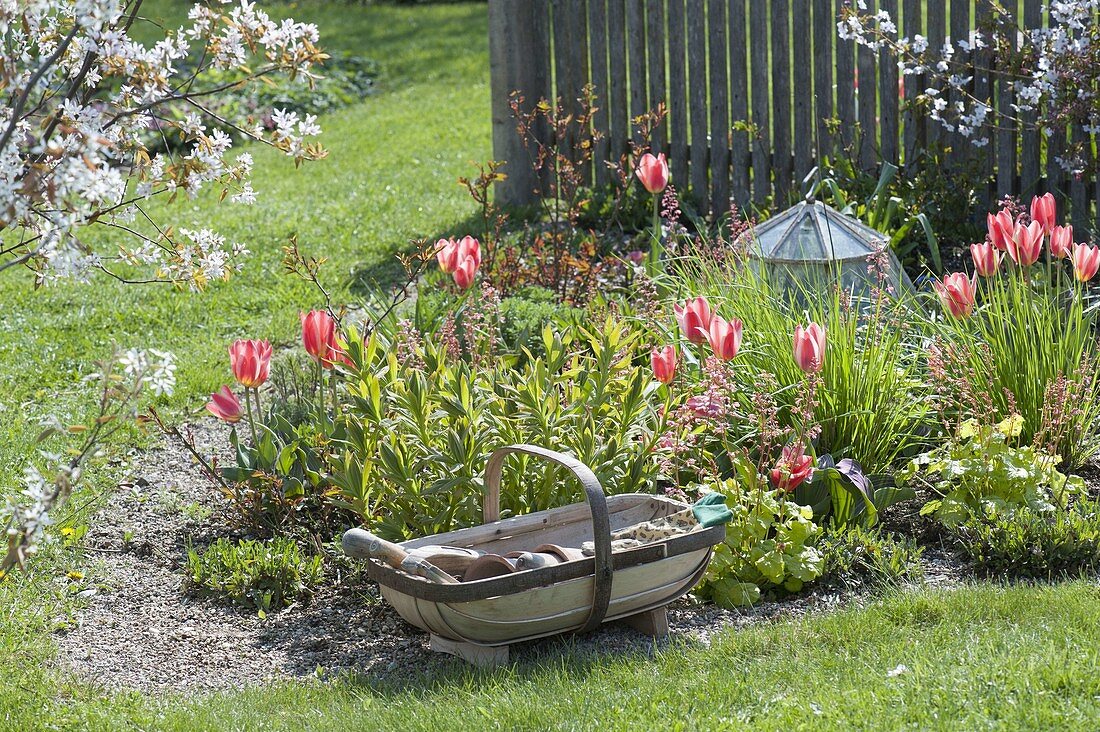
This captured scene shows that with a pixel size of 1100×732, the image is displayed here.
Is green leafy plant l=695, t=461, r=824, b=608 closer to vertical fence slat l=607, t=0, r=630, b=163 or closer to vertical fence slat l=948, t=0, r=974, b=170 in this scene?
vertical fence slat l=948, t=0, r=974, b=170

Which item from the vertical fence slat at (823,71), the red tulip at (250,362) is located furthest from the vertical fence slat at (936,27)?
the red tulip at (250,362)

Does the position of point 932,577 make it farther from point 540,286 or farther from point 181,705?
point 540,286

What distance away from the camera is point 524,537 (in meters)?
3.68

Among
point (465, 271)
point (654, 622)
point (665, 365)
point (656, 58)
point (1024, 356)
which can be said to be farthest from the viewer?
point (656, 58)

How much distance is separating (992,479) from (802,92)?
373cm

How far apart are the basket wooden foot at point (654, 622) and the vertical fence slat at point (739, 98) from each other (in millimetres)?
4281

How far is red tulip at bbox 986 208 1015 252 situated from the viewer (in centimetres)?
425

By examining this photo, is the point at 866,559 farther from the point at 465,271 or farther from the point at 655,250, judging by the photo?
the point at 655,250

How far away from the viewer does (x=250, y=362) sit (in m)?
3.89

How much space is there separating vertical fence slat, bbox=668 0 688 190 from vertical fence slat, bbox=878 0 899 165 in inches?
50.3

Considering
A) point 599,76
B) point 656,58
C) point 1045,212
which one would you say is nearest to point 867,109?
point 656,58

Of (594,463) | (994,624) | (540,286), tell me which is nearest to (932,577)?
(994,624)

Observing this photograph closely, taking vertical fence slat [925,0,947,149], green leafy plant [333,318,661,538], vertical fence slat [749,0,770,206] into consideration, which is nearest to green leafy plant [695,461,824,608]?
green leafy plant [333,318,661,538]

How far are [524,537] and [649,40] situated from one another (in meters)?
4.89
